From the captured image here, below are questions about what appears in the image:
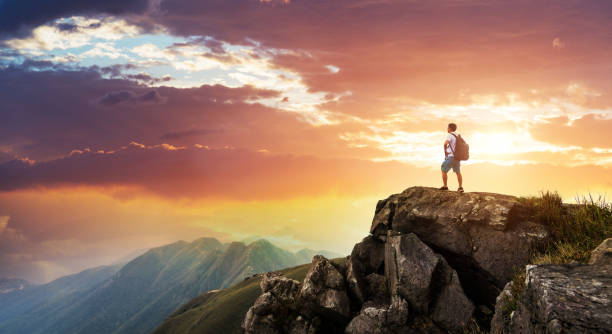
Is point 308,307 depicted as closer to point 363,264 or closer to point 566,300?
point 363,264

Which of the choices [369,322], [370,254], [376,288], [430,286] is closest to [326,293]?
[376,288]

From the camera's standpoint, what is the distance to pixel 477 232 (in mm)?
18094

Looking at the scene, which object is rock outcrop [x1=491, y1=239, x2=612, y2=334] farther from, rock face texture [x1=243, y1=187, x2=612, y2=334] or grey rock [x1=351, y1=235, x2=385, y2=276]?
grey rock [x1=351, y1=235, x2=385, y2=276]

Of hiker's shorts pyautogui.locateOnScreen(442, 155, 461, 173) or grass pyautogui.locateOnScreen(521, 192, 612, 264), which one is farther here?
hiker's shorts pyautogui.locateOnScreen(442, 155, 461, 173)

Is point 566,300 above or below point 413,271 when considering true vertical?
above

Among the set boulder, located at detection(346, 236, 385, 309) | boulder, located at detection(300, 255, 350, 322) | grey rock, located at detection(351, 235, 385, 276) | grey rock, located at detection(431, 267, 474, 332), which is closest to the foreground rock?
boulder, located at detection(300, 255, 350, 322)

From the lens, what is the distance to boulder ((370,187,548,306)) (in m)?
16.7

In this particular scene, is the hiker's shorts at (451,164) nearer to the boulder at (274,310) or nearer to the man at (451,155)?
the man at (451,155)

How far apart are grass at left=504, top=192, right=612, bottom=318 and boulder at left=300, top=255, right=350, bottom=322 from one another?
9628 millimetres

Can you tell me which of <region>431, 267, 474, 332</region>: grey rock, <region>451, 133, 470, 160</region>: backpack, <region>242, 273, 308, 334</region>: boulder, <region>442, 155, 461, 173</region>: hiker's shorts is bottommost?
<region>242, 273, 308, 334</region>: boulder

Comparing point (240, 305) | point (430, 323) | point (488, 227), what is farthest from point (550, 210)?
point (240, 305)

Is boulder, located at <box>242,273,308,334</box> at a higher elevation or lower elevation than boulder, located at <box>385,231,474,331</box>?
lower

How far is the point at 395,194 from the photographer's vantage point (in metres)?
24.3

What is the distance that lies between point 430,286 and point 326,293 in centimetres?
639
